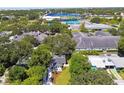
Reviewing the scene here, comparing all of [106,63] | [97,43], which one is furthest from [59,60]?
[97,43]

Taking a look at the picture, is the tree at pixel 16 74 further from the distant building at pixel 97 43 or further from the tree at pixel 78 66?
the distant building at pixel 97 43

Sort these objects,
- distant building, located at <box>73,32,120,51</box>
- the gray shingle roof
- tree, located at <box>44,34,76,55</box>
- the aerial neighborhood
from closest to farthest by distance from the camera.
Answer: the aerial neighborhood, the gray shingle roof, tree, located at <box>44,34,76,55</box>, distant building, located at <box>73,32,120,51</box>

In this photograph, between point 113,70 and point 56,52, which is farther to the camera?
point 56,52

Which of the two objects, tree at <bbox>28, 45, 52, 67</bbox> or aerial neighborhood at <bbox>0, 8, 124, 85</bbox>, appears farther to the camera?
tree at <bbox>28, 45, 52, 67</bbox>

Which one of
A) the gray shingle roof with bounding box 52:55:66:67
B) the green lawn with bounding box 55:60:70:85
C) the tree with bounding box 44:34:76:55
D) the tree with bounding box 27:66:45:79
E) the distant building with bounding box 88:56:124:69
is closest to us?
the tree with bounding box 27:66:45:79

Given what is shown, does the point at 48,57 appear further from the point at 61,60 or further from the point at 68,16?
the point at 68,16

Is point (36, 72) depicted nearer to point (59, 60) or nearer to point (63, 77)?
point (63, 77)

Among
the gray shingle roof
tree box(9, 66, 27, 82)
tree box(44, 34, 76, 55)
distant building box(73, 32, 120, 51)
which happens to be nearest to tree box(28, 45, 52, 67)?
the gray shingle roof

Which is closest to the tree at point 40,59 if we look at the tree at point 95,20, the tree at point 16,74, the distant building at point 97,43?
the tree at point 16,74

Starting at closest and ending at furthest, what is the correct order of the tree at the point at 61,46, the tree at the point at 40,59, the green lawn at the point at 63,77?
the green lawn at the point at 63,77 → the tree at the point at 40,59 → the tree at the point at 61,46

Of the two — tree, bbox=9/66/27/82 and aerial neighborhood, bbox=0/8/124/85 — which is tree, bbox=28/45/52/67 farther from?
tree, bbox=9/66/27/82
